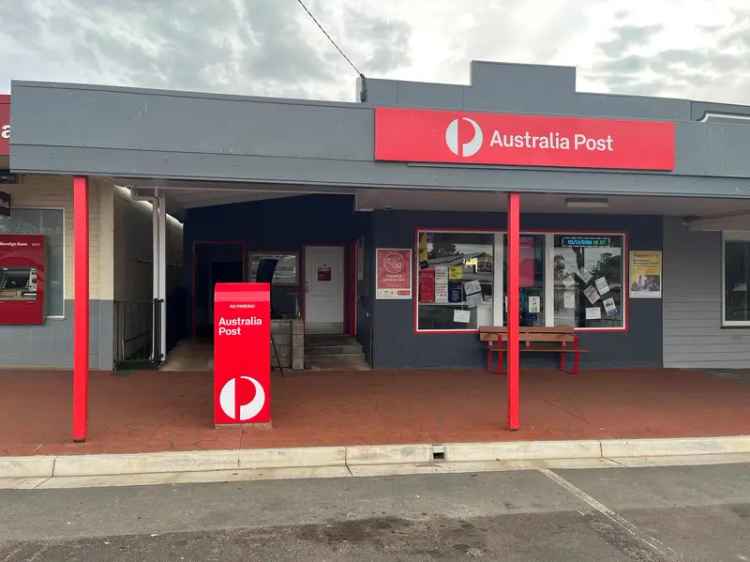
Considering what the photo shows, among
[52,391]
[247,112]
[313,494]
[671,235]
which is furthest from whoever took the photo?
[671,235]

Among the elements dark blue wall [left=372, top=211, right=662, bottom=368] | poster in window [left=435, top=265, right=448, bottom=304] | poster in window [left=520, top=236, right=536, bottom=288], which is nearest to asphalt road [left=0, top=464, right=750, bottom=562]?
dark blue wall [left=372, top=211, right=662, bottom=368]

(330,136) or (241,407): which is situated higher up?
(330,136)

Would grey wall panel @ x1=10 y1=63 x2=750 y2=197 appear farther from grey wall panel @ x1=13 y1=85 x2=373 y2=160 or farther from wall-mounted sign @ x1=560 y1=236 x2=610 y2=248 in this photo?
wall-mounted sign @ x1=560 y1=236 x2=610 y2=248

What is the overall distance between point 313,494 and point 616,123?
537 centimetres

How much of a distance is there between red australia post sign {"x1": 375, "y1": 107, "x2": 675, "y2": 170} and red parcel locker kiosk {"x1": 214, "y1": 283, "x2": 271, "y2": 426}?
2.20 metres

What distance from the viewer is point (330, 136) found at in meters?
6.55

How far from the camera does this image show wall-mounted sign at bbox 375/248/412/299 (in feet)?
34.0

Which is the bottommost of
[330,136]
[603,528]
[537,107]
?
[603,528]

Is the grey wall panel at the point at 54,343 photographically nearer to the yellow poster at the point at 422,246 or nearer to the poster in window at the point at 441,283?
the yellow poster at the point at 422,246

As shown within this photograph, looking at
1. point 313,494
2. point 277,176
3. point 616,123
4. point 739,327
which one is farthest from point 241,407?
point 739,327

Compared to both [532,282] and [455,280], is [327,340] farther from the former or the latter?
[532,282]

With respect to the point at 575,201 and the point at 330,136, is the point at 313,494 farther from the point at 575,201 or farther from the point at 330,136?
the point at 575,201

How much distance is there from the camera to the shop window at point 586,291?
10906 mm

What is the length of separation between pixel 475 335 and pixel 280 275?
16.4ft
